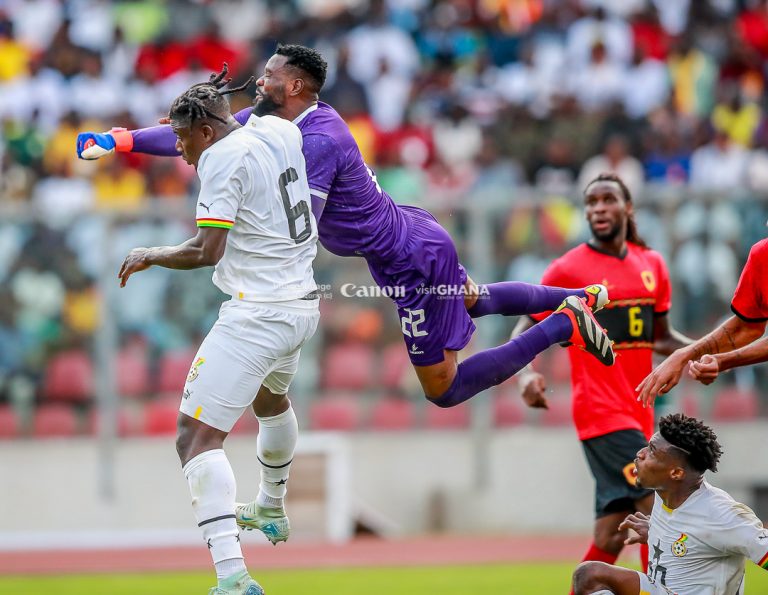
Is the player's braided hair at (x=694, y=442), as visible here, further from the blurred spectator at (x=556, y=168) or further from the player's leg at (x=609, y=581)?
the blurred spectator at (x=556, y=168)

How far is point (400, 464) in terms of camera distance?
1494cm

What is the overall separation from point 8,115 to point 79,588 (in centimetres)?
766

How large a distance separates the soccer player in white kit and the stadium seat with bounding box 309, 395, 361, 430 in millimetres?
7749

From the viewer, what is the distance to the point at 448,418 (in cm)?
1484

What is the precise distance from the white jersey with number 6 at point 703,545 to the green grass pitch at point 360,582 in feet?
10.1

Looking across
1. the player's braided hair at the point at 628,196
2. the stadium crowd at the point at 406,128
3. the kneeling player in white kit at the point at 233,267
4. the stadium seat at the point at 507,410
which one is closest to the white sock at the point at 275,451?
the kneeling player in white kit at the point at 233,267

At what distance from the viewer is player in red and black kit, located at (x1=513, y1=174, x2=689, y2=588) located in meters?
8.30

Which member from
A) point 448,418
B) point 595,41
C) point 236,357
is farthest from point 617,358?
point 595,41

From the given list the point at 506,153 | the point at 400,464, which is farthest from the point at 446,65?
the point at 400,464

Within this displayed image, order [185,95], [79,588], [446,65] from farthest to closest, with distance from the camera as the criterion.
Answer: [446,65]
[79,588]
[185,95]

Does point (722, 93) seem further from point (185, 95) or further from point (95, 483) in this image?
point (185, 95)

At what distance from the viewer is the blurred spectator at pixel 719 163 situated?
51.7 feet

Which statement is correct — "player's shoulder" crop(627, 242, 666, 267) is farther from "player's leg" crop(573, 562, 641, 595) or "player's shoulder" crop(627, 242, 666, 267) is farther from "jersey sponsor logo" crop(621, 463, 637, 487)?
"player's leg" crop(573, 562, 641, 595)

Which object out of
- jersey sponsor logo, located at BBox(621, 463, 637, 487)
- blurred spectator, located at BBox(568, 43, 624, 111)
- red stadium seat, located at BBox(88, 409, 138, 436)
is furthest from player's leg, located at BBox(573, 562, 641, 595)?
blurred spectator, located at BBox(568, 43, 624, 111)
